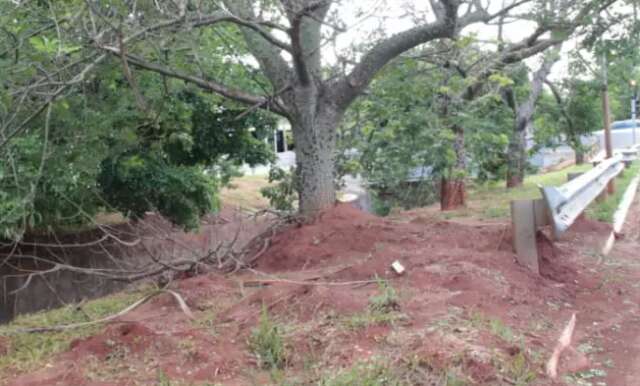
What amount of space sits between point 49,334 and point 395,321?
8.55 feet

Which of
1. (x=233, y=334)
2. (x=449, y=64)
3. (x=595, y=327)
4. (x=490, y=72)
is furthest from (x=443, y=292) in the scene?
(x=490, y=72)

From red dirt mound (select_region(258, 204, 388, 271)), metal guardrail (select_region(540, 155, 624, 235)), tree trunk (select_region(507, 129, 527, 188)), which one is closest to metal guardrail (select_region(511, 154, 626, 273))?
metal guardrail (select_region(540, 155, 624, 235))

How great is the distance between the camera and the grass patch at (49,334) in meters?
4.50

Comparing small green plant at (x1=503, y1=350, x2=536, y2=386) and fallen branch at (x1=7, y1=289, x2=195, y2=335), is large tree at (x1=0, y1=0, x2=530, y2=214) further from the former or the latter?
small green plant at (x1=503, y1=350, x2=536, y2=386)

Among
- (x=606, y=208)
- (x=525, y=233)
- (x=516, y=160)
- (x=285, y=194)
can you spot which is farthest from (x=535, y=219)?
(x=516, y=160)

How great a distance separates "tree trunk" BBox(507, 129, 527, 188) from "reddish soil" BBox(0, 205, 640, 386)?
12322mm

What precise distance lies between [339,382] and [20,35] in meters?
4.10

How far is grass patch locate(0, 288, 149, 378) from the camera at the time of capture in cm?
450

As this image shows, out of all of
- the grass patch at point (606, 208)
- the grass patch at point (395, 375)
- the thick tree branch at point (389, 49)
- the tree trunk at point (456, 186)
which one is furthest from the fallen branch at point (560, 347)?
the tree trunk at point (456, 186)

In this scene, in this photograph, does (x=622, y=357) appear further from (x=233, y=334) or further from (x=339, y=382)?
(x=233, y=334)

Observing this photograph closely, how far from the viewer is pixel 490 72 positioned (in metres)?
12.9

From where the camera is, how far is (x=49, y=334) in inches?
206

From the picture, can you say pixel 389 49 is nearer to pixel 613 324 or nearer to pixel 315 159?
pixel 315 159

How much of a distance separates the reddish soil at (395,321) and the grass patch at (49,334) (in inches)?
10.0
